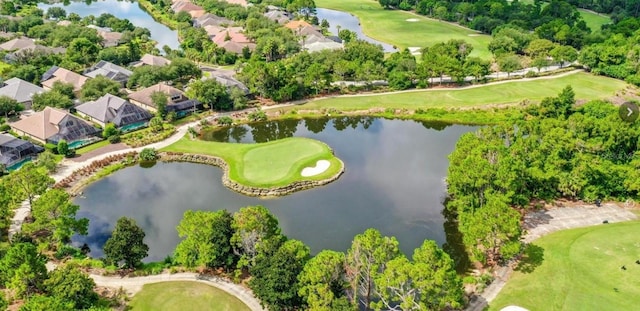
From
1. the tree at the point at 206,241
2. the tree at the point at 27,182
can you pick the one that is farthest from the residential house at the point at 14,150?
the tree at the point at 206,241

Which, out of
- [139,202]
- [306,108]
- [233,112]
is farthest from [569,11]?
[139,202]

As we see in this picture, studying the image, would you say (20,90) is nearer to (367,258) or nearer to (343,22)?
(367,258)

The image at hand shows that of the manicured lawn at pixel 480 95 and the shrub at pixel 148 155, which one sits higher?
the manicured lawn at pixel 480 95

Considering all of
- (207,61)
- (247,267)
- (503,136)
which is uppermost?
(503,136)

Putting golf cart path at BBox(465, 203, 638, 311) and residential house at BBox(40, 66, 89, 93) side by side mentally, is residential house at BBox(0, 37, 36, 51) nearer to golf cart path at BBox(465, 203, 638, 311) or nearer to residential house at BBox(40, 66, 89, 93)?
residential house at BBox(40, 66, 89, 93)

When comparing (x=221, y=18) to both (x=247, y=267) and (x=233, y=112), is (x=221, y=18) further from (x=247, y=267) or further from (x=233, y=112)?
(x=247, y=267)

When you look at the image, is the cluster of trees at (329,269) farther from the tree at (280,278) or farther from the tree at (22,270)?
the tree at (22,270)
